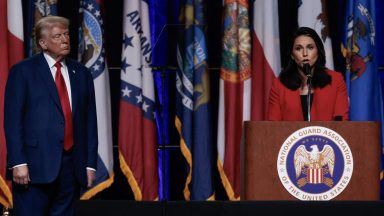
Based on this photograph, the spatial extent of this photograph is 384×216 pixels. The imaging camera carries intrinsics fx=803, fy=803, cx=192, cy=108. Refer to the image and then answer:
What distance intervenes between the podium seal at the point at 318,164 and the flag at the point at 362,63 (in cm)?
250

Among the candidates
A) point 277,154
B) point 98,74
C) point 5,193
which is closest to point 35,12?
point 98,74

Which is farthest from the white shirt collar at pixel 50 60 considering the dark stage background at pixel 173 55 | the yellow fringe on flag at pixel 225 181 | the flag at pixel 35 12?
the yellow fringe on flag at pixel 225 181

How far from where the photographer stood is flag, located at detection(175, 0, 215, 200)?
5.93 meters

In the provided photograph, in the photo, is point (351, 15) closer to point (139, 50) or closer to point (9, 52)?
point (139, 50)

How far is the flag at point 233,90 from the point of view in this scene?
19.5 feet

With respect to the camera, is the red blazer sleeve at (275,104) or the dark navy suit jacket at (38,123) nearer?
the dark navy suit jacket at (38,123)

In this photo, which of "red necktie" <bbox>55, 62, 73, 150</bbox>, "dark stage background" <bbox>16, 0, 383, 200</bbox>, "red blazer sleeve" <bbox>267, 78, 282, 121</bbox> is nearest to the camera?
"red necktie" <bbox>55, 62, 73, 150</bbox>

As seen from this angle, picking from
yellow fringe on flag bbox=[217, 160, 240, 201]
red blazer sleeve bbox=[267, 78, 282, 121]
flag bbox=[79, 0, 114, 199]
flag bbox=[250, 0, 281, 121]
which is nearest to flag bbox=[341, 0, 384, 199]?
flag bbox=[250, 0, 281, 121]

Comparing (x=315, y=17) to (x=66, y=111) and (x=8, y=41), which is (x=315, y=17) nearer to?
(x=8, y=41)

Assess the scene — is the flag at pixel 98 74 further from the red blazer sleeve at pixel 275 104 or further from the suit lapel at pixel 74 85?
the red blazer sleeve at pixel 275 104

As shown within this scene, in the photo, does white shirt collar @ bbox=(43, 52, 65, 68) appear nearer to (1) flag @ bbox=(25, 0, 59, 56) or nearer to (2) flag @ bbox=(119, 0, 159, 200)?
(1) flag @ bbox=(25, 0, 59, 56)

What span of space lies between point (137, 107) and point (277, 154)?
259cm

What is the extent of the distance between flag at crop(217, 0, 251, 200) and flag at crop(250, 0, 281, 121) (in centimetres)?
8

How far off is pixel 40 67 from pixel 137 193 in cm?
194
